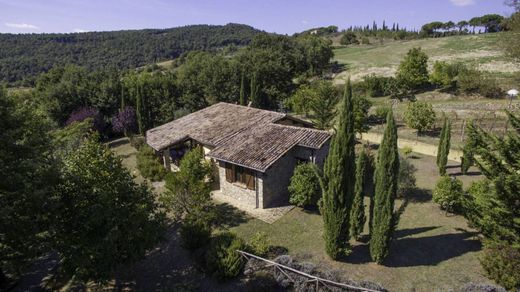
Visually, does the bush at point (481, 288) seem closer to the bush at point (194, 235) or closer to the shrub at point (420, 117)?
the bush at point (194, 235)

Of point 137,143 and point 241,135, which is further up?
point 241,135

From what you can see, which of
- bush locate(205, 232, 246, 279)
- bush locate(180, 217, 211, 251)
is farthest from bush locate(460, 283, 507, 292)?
bush locate(180, 217, 211, 251)

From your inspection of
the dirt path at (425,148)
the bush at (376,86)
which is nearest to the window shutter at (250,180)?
the dirt path at (425,148)

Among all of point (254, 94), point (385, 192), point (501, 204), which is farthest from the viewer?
point (254, 94)

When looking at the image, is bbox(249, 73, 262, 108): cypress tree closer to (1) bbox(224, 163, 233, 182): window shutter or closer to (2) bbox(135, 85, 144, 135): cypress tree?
(2) bbox(135, 85, 144, 135): cypress tree

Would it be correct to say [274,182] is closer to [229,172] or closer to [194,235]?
[229,172]

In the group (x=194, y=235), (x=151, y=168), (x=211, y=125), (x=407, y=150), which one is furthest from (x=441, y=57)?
A: (x=194, y=235)
